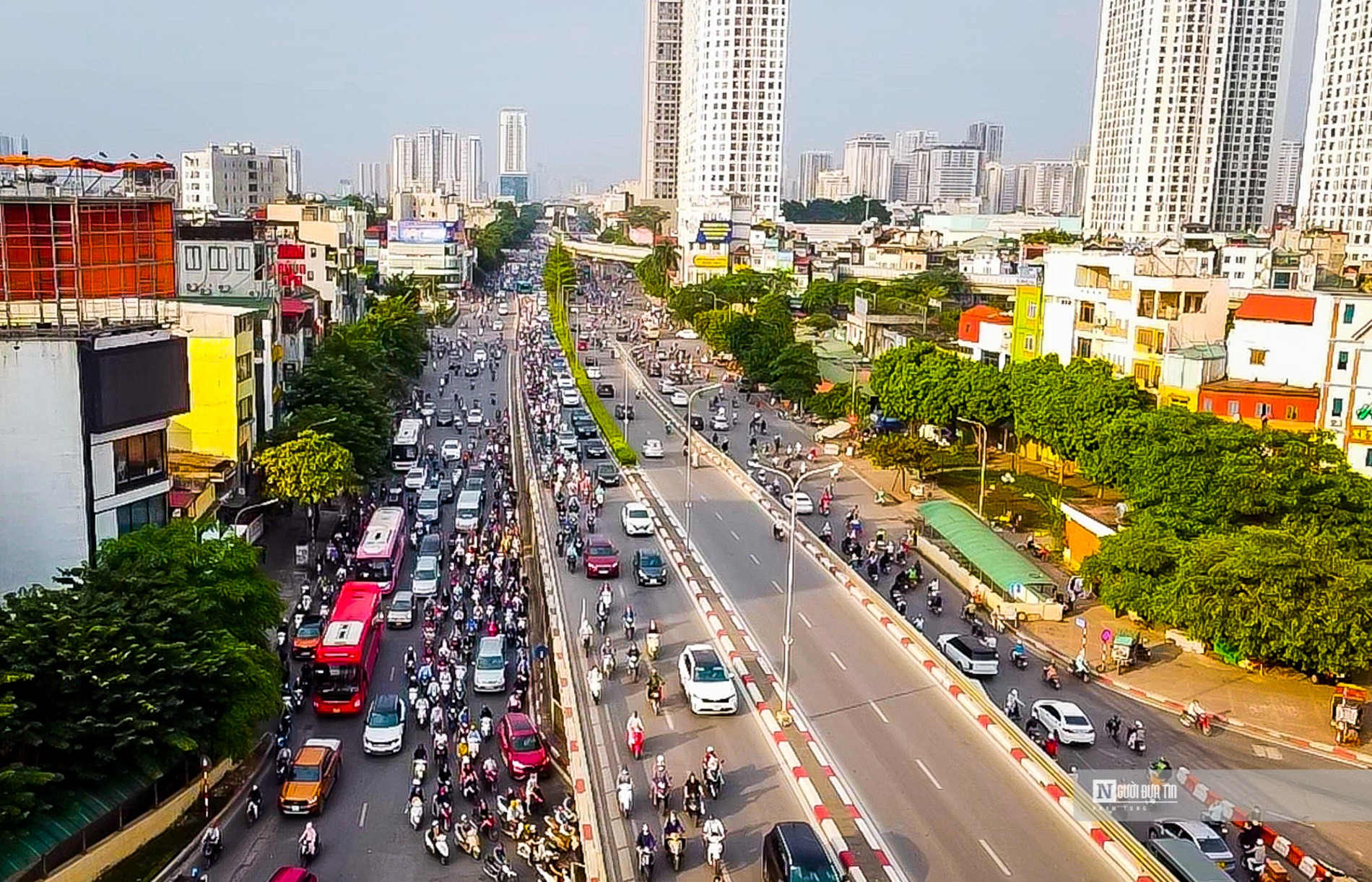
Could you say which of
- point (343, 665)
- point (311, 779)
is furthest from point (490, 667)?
point (311, 779)

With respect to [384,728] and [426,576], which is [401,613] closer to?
[426,576]

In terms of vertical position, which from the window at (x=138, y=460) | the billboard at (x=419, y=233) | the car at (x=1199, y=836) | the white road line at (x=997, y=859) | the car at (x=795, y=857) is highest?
the billboard at (x=419, y=233)

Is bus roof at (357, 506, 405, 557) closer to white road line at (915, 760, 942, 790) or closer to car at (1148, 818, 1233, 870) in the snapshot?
white road line at (915, 760, 942, 790)

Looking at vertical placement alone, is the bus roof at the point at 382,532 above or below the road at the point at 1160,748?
above

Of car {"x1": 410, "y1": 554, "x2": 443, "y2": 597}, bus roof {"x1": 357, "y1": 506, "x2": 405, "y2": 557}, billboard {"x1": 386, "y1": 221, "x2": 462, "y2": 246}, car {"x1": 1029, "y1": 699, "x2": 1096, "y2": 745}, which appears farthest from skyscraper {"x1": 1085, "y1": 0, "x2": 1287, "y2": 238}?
car {"x1": 1029, "y1": 699, "x2": 1096, "y2": 745}

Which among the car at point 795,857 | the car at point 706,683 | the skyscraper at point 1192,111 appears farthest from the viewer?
the skyscraper at point 1192,111

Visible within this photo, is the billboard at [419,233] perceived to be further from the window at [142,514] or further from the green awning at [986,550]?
the window at [142,514]

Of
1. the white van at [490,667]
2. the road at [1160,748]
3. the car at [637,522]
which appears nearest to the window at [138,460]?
the white van at [490,667]
